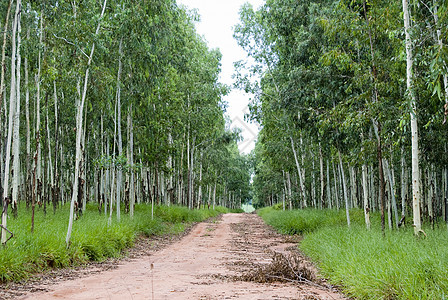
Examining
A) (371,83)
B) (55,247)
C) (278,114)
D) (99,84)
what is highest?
(278,114)

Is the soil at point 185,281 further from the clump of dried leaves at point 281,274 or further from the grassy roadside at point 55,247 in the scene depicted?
the grassy roadside at point 55,247

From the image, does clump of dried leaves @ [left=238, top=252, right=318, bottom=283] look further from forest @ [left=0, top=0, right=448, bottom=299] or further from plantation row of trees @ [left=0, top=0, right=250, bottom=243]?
plantation row of trees @ [left=0, top=0, right=250, bottom=243]

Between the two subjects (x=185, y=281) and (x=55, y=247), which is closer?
(x=185, y=281)

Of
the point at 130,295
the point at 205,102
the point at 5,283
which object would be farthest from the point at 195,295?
the point at 205,102

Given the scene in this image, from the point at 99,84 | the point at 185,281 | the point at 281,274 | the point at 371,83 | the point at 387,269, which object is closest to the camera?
the point at 387,269

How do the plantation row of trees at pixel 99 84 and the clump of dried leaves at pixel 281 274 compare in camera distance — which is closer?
the clump of dried leaves at pixel 281 274

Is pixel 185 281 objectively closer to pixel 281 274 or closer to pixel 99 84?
pixel 281 274

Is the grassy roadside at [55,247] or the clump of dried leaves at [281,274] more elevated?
the grassy roadside at [55,247]

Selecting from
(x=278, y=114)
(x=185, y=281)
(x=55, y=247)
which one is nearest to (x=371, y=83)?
(x=185, y=281)

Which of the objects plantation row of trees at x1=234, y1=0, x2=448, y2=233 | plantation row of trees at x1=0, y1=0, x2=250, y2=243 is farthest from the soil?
plantation row of trees at x1=234, y1=0, x2=448, y2=233

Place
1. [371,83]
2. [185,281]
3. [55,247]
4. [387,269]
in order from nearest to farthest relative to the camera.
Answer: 1. [387,269]
2. [185,281]
3. [55,247]
4. [371,83]

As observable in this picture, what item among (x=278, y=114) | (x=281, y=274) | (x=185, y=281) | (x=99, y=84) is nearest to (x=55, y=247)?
(x=185, y=281)

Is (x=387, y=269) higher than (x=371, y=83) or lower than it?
lower

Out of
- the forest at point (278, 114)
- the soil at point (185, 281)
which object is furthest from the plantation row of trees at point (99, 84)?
→ the soil at point (185, 281)
